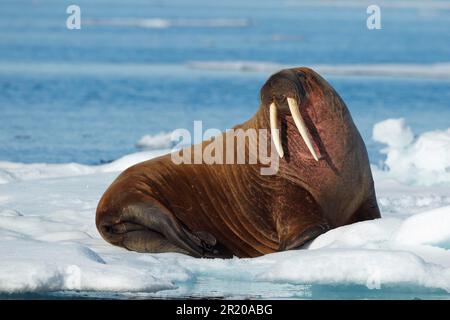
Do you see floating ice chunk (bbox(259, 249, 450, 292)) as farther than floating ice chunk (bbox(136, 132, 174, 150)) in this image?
No

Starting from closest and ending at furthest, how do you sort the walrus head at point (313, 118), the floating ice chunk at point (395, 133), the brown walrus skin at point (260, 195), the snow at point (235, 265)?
1. the snow at point (235, 265)
2. the brown walrus skin at point (260, 195)
3. the walrus head at point (313, 118)
4. the floating ice chunk at point (395, 133)

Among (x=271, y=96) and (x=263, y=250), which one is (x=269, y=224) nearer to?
(x=263, y=250)

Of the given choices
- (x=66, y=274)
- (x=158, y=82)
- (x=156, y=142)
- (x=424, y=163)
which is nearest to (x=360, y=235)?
(x=66, y=274)

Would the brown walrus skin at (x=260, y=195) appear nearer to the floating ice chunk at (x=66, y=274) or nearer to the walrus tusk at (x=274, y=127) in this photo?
the walrus tusk at (x=274, y=127)

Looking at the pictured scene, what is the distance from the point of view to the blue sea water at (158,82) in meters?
15.2

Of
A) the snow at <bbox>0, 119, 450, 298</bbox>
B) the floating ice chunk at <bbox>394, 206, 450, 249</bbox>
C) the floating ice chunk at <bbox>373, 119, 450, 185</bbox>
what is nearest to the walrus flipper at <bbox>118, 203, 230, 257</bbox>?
the snow at <bbox>0, 119, 450, 298</bbox>

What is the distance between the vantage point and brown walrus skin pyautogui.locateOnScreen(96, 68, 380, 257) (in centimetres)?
670

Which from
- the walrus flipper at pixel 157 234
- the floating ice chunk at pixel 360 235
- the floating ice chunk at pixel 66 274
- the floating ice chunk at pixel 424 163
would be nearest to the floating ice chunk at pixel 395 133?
the floating ice chunk at pixel 424 163

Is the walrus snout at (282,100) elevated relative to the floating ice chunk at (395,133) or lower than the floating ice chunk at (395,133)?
elevated

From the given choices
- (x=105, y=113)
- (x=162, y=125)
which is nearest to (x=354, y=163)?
(x=162, y=125)

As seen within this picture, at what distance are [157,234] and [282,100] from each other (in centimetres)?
109

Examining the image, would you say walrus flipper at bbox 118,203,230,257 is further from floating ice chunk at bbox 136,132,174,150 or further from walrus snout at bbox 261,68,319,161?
floating ice chunk at bbox 136,132,174,150

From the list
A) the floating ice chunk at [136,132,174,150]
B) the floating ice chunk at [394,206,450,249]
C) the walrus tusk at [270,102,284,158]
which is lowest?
the floating ice chunk at [136,132,174,150]

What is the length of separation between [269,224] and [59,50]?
23571mm
